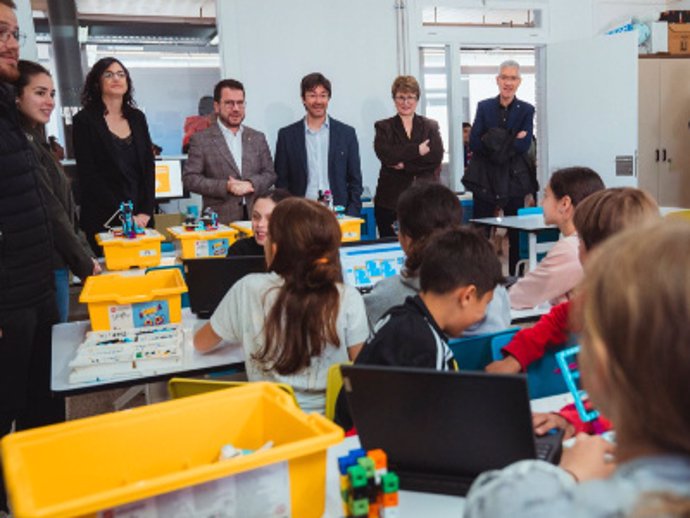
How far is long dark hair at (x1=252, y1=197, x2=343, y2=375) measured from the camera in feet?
5.99

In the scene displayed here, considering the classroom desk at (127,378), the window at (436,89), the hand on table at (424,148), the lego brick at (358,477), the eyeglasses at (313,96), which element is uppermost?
the window at (436,89)

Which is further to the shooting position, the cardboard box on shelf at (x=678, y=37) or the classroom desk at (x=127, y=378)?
the cardboard box on shelf at (x=678, y=37)

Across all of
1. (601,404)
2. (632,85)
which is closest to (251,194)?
(601,404)

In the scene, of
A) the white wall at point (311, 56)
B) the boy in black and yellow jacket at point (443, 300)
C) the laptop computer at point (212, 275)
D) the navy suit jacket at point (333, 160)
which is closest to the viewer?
the boy in black and yellow jacket at point (443, 300)

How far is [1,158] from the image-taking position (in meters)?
2.07

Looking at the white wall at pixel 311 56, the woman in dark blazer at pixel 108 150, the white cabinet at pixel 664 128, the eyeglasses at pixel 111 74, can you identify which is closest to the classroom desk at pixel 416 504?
the woman in dark blazer at pixel 108 150

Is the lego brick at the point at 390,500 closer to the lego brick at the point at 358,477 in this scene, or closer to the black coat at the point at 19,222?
the lego brick at the point at 358,477

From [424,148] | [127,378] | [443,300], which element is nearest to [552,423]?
[443,300]

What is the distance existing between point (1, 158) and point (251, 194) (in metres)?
2.18

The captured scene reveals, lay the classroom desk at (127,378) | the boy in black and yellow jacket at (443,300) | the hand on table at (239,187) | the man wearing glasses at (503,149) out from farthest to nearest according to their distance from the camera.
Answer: the man wearing glasses at (503,149)
the hand on table at (239,187)
the classroom desk at (127,378)
the boy in black and yellow jacket at (443,300)

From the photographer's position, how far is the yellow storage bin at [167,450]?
101 centimetres

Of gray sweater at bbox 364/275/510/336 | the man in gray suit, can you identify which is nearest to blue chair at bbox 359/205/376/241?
the man in gray suit

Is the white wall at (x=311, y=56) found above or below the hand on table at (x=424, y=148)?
above

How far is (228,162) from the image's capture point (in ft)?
13.9
